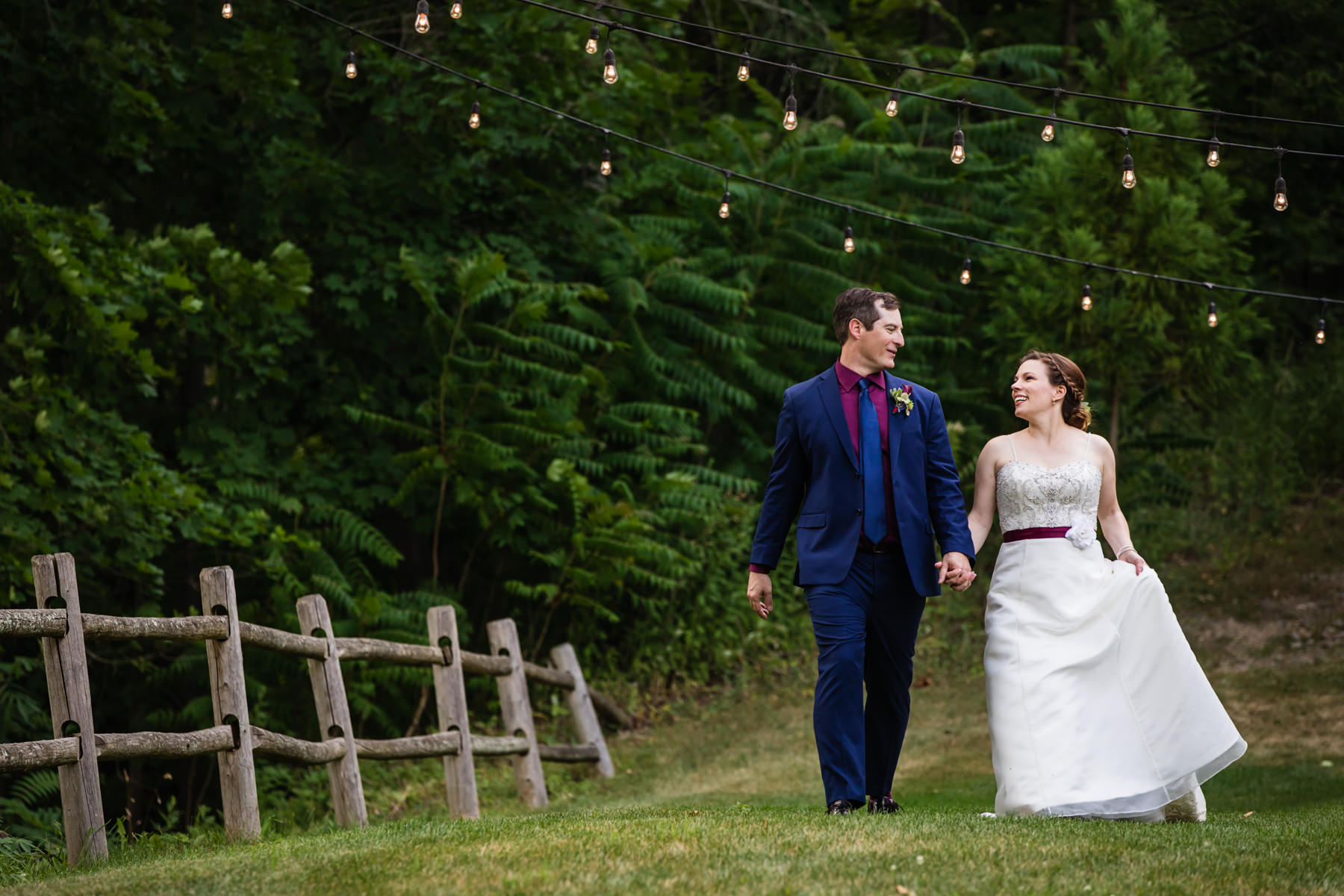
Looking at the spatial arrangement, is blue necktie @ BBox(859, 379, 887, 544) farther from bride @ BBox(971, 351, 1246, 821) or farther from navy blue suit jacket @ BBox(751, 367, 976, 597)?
bride @ BBox(971, 351, 1246, 821)

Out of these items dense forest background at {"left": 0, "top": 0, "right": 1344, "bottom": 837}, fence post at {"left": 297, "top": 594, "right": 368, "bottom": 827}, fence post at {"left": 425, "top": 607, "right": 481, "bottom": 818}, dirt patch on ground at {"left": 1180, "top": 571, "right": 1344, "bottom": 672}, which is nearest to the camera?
fence post at {"left": 297, "top": 594, "right": 368, "bottom": 827}

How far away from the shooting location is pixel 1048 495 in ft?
20.9

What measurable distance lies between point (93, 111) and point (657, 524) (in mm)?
6264

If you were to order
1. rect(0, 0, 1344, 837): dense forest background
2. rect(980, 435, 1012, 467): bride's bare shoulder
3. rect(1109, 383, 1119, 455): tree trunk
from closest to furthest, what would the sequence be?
rect(980, 435, 1012, 467): bride's bare shoulder, rect(0, 0, 1344, 837): dense forest background, rect(1109, 383, 1119, 455): tree trunk

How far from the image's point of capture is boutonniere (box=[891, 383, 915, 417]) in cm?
586

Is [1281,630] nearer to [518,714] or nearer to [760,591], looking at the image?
[518,714]

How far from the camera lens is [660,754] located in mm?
11938

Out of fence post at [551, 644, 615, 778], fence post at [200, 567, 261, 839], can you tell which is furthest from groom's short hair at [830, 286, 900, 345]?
fence post at [551, 644, 615, 778]

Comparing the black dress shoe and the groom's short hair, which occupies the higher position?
the groom's short hair

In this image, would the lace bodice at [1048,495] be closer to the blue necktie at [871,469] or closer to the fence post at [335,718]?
the blue necktie at [871,469]

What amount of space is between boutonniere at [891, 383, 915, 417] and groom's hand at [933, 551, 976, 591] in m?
0.64

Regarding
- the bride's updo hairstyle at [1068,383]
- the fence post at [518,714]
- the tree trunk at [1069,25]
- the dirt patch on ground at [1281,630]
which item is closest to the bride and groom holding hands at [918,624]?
the bride's updo hairstyle at [1068,383]

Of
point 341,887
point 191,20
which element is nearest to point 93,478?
point 191,20

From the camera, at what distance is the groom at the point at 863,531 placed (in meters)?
5.57
